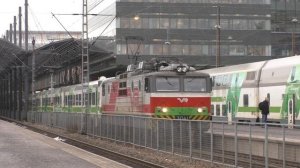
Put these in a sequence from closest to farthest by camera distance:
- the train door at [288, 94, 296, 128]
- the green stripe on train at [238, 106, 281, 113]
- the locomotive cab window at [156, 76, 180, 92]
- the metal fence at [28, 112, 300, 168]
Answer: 1. the metal fence at [28, 112, 300, 168]
2. the locomotive cab window at [156, 76, 180, 92]
3. the train door at [288, 94, 296, 128]
4. the green stripe on train at [238, 106, 281, 113]

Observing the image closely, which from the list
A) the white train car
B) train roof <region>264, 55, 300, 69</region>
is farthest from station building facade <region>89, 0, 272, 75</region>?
train roof <region>264, 55, 300, 69</region>

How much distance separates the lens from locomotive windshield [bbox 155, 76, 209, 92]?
82.6 feet

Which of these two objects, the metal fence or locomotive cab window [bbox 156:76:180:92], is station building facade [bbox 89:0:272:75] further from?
locomotive cab window [bbox 156:76:180:92]

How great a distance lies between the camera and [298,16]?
98.2 metres

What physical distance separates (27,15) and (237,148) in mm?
56981

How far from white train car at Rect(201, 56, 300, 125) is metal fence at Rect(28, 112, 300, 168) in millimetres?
8365

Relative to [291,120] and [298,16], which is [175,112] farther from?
[298,16]

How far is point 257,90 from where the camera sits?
33.3 metres

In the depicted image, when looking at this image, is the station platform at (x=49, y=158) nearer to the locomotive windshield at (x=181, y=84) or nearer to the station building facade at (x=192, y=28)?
the locomotive windshield at (x=181, y=84)

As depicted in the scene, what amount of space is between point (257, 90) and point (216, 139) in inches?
663

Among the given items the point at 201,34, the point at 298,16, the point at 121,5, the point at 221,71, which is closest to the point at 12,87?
the point at 121,5

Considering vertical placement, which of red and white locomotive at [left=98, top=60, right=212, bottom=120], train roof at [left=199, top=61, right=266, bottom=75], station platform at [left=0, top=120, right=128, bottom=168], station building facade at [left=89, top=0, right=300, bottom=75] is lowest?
station platform at [left=0, top=120, right=128, bottom=168]

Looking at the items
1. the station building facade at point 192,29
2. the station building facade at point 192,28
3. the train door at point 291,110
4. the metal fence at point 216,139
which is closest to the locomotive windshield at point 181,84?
the metal fence at point 216,139

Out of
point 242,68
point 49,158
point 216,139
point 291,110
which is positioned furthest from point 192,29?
point 216,139
